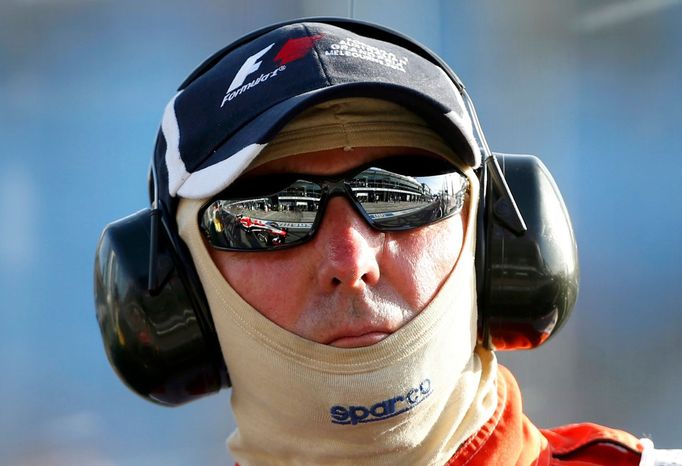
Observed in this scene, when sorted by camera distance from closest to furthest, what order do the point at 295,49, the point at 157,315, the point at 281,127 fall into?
the point at 281,127
the point at 295,49
the point at 157,315

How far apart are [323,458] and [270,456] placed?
0.37ft

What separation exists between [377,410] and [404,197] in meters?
0.29

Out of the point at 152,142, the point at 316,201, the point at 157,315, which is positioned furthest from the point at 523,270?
the point at 152,142

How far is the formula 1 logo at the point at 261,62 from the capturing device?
117 cm

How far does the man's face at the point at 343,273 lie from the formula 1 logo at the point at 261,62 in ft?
0.37

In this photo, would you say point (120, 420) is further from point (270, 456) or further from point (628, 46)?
point (628, 46)

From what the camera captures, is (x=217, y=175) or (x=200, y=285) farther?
(x=200, y=285)

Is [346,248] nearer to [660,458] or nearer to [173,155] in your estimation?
[173,155]

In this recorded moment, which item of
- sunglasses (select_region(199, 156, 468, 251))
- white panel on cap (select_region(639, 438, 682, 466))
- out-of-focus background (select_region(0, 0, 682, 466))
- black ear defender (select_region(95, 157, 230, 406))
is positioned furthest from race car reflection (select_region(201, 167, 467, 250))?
out-of-focus background (select_region(0, 0, 682, 466))

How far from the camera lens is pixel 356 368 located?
1133mm

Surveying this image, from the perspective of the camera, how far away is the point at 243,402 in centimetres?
129

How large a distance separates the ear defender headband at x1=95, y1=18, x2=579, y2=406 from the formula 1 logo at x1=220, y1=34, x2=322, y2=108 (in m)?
0.11

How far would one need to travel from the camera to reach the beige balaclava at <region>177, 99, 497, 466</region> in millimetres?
1146

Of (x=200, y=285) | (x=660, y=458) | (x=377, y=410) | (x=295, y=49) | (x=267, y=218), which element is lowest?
(x=660, y=458)
